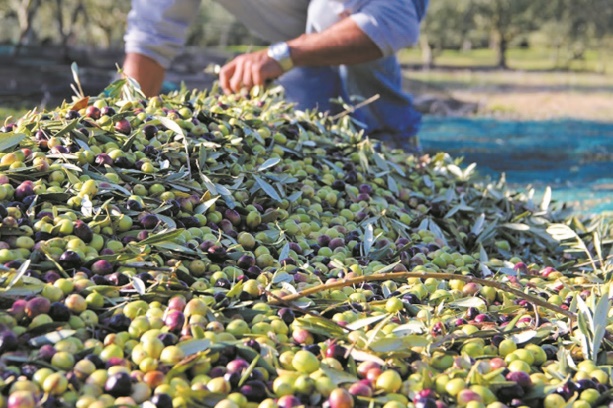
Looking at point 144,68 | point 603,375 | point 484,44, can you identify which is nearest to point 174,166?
point 603,375

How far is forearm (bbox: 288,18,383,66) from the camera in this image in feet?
10.8

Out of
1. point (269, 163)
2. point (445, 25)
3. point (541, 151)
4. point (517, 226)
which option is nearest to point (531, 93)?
point (541, 151)

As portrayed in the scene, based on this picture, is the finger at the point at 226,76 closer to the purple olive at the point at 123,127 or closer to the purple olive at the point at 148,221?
the purple olive at the point at 123,127

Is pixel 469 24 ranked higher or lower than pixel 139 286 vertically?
lower

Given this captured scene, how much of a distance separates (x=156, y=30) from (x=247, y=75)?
92 cm

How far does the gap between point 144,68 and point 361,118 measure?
1189mm

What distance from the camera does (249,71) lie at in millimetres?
3135

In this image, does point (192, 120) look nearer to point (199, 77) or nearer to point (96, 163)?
point (96, 163)

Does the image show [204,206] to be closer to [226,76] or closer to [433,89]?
[226,76]

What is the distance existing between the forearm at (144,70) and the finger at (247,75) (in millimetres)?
736

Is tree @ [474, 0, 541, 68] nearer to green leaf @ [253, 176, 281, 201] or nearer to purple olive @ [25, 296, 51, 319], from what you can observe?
green leaf @ [253, 176, 281, 201]

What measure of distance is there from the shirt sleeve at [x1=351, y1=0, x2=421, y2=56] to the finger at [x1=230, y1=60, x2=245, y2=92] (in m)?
0.62

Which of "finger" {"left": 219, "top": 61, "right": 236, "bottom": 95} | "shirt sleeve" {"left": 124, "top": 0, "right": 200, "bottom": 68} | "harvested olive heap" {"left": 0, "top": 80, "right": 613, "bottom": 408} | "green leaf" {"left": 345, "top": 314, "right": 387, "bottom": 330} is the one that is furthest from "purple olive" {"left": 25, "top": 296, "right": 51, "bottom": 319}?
"shirt sleeve" {"left": 124, "top": 0, "right": 200, "bottom": 68}

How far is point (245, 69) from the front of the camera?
3.14 m
